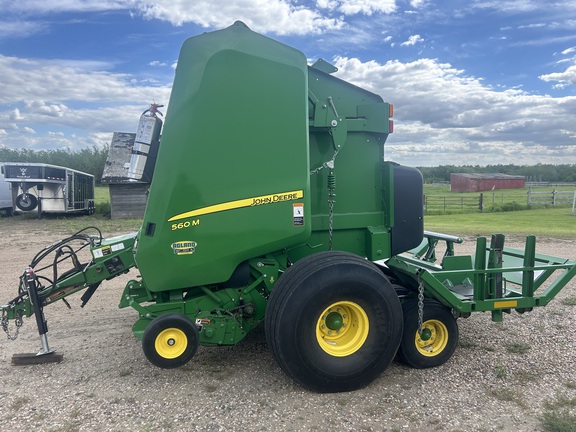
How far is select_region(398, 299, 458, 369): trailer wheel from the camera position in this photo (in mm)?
3982

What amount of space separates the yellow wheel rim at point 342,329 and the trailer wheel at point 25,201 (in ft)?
64.5

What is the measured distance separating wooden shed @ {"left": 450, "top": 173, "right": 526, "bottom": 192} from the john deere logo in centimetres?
5594

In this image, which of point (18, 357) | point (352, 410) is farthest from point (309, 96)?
point (18, 357)

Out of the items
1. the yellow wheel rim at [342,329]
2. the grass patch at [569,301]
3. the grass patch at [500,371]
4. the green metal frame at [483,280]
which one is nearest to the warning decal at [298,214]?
the yellow wheel rim at [342,329]

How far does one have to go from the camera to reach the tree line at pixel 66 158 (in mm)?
44500

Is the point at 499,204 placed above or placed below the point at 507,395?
below

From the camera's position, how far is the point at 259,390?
3.66 metres

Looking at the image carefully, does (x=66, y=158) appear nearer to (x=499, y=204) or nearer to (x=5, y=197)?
(x=5, y=197)

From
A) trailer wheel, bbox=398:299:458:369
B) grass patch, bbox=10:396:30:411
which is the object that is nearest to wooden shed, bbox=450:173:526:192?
trailer wheel, bbox=398:299:458:369

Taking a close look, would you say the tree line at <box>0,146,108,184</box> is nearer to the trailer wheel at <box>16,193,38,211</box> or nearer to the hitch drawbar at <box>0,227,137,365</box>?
the trailer wheel at <box>16,193,38,211</box>

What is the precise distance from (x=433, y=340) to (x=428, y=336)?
169 mm

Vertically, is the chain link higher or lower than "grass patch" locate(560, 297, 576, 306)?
higher

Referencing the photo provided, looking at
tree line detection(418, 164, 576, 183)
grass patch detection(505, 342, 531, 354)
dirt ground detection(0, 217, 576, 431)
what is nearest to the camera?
dirt ground detection(0, 217, 576, 431)

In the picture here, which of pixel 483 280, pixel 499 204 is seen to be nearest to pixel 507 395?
pixel 483 280
